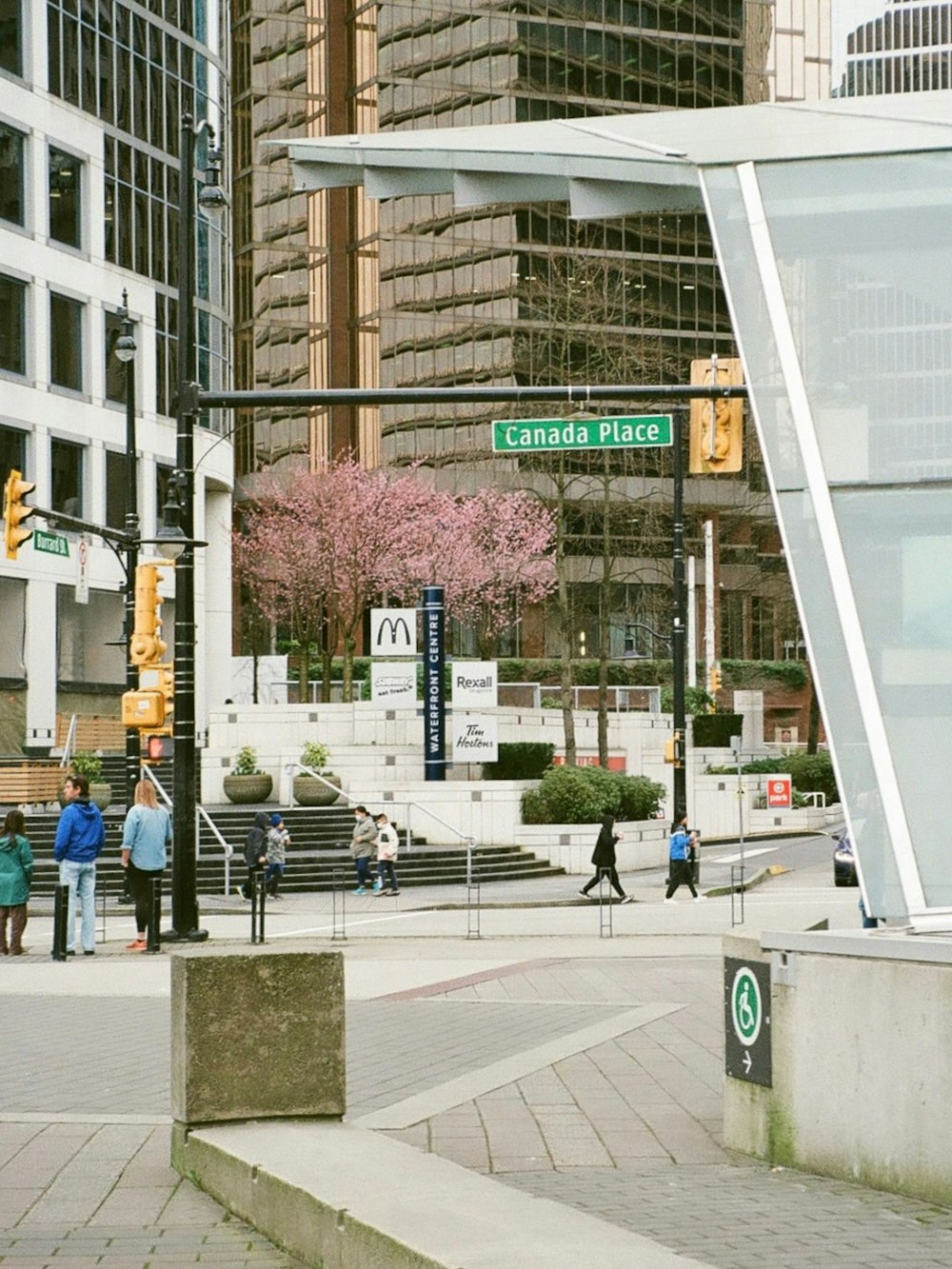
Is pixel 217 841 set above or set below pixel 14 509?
below

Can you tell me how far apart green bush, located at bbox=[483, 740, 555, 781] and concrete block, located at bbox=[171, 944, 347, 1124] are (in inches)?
1377

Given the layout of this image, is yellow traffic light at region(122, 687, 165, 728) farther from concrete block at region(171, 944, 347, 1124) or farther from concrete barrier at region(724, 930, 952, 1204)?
concrete barrier at region(724, 930, 952, 1204)

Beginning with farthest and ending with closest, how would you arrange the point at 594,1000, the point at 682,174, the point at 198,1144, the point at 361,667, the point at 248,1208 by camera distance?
1. the point at 361,667
2. the point at 594,1000
3. the point at 682,174
4. the point at 198,1144
5. the point at 248,1208

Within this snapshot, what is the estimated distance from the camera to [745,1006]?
8.06 metres

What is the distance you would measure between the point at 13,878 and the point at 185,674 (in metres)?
3.01

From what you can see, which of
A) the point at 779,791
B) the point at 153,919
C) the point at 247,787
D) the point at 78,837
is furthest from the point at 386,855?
the point at 78,837

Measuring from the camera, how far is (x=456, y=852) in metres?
36.5

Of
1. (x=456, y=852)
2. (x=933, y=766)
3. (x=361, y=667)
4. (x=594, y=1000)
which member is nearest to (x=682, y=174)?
(x=933, y=766)

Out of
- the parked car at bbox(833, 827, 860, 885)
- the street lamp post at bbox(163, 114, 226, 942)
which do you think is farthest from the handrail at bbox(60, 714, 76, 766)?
the street lamp post at bbox(163, 114, 226, 942)

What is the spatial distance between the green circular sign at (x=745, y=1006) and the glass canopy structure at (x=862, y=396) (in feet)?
2.04

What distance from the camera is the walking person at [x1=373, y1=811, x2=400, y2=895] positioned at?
32938 mm

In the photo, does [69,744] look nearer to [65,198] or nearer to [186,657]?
[65,198]

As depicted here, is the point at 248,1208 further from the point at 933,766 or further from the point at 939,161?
the point at 939,161

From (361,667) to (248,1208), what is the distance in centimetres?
6546
